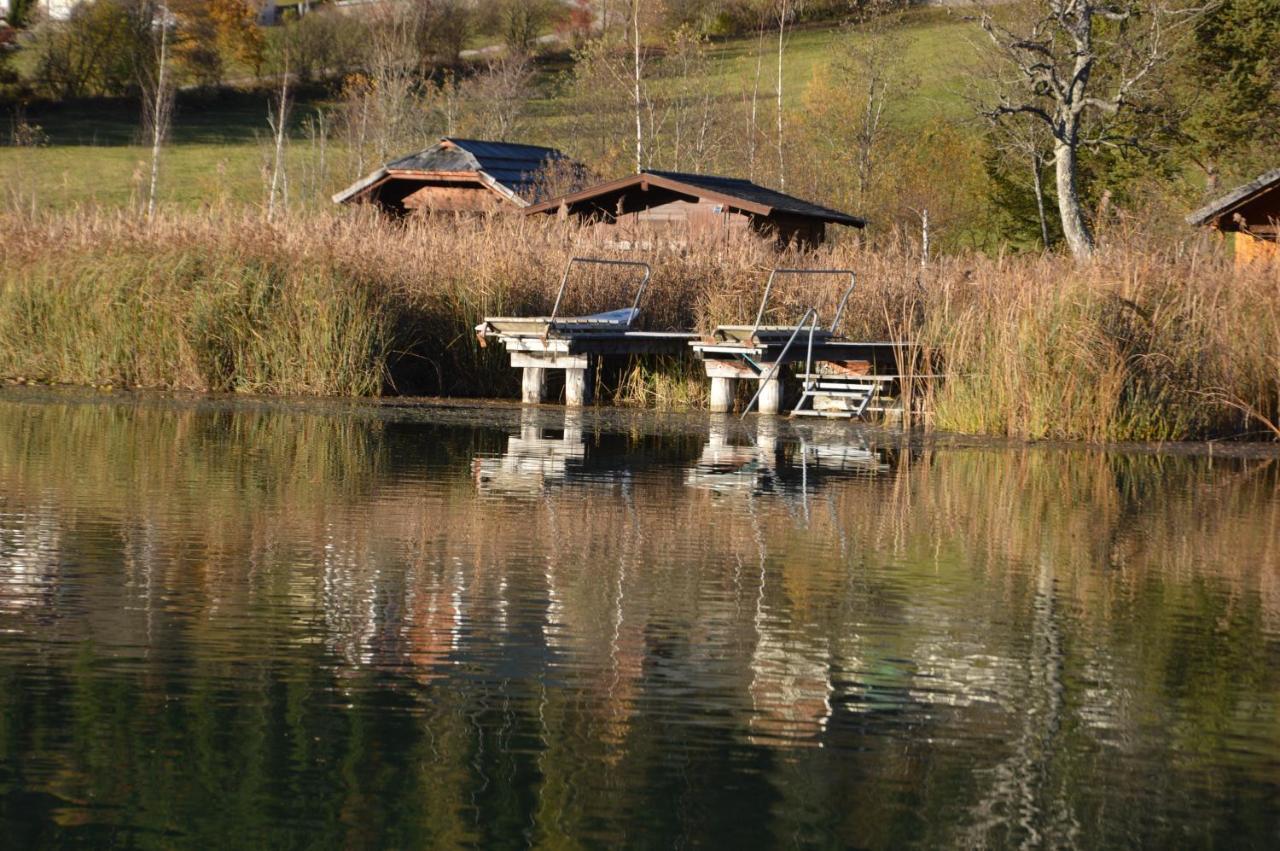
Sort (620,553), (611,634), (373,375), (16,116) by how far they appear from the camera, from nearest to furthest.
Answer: (611,634)
(620,553)
(373,375)
(16,116)

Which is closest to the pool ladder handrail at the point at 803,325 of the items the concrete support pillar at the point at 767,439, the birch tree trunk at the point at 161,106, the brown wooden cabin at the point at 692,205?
the concrete support pillar at the point at 767,439

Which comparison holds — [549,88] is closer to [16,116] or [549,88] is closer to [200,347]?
[16,116]

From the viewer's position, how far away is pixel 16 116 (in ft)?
221

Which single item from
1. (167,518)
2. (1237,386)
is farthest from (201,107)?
(167,518)

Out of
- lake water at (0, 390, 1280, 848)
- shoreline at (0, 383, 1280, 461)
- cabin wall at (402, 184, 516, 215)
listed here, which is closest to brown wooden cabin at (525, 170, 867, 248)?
cabin wall at (402, 184, 516, 215)

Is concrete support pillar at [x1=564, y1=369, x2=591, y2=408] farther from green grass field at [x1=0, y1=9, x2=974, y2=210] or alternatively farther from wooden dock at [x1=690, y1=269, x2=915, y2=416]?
green grass field at [x1=0, y1=9, x2=974, y2=210]

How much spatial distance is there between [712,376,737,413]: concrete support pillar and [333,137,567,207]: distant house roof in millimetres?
15397

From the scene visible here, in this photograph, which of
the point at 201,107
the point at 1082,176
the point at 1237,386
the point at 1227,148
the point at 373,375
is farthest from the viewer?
the point at 201,107

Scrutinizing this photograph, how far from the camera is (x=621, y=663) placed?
Result: 684 cm

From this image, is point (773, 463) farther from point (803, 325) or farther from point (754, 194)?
point (754, 194)

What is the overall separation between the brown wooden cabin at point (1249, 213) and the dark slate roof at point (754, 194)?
21.6ft

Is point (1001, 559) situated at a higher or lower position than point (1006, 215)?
lower

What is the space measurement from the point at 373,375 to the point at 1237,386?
30.2 ft

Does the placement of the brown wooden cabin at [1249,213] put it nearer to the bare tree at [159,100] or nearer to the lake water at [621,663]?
the lake water at [621,663]
